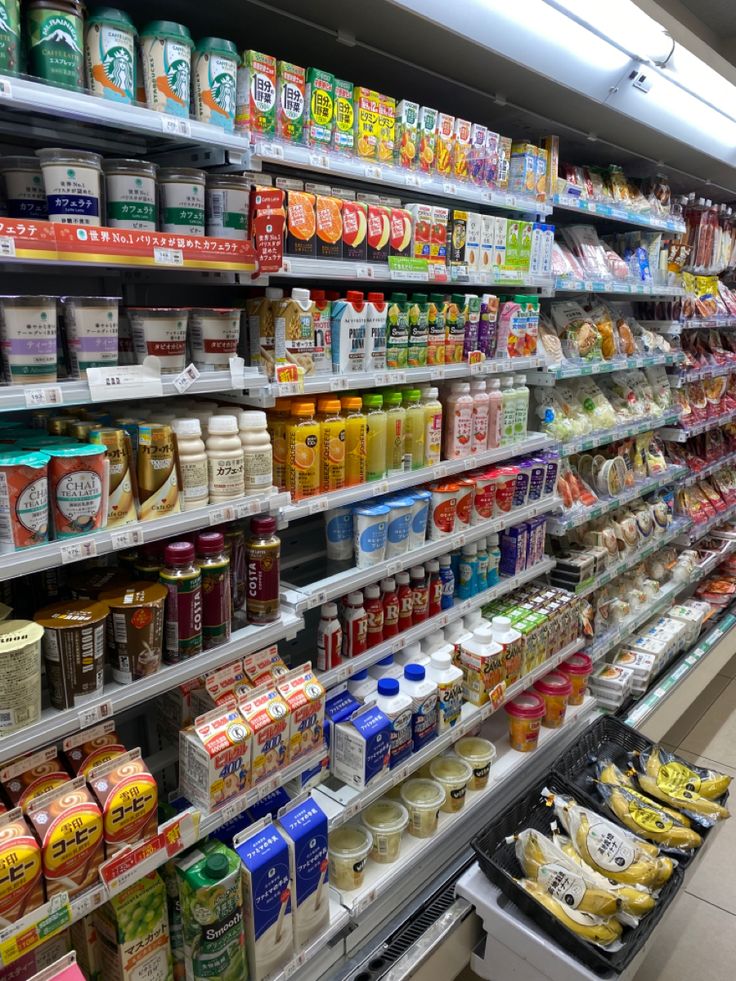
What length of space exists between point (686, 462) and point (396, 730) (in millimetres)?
2983

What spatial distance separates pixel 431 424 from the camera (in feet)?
7.23

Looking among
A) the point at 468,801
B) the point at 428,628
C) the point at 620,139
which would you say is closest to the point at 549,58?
the point at 620,139

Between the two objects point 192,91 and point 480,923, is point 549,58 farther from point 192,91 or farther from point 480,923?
point 480,923

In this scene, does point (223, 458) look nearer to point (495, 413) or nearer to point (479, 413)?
point (479, 413)

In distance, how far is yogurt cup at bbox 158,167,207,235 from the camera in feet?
4.73

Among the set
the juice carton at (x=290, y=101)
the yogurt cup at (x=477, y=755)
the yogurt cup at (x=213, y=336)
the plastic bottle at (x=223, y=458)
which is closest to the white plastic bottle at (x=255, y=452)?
the plastic bottle at (x=223, y=458)

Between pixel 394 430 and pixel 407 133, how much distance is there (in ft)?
2.73

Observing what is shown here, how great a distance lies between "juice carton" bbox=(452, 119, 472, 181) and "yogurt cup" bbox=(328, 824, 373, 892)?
79.8 inches

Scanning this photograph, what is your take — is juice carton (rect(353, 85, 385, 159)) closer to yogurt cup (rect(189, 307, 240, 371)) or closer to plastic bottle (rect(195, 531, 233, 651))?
yogurt cup (rect(189, 307, 240, 371))

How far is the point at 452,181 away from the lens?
6.95 feet


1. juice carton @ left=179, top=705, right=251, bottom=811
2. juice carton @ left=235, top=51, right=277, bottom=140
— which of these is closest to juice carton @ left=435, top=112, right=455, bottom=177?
juice carton @ left=235, top=51, right=277, bottom=140

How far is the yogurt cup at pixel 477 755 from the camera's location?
7.94ft

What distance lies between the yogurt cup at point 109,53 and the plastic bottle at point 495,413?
148cm

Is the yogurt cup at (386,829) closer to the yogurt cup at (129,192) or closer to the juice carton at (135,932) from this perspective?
the juice carton at (135,932)
